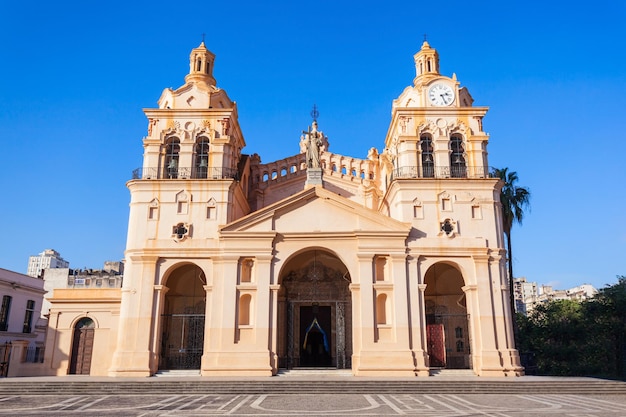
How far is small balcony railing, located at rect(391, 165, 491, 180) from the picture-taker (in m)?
27.1

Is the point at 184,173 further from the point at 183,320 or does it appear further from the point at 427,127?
the point at 427,127

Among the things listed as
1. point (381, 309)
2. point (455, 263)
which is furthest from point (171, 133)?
point (455, 263)

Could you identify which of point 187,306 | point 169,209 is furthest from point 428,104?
point 187,306

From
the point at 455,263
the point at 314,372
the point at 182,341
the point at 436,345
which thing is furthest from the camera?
the point at 182,341

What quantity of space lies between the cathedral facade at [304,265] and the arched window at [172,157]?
6cm

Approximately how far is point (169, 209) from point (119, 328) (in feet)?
21.0

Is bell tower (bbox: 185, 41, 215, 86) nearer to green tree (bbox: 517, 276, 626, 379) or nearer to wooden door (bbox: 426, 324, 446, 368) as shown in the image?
wooden door (bbox: 426, 324, 446, 368)

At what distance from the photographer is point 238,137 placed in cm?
3145

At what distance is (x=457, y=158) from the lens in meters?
28.0

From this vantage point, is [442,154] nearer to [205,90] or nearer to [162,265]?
[205,90]

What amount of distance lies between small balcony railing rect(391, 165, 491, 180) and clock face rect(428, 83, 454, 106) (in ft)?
12.6

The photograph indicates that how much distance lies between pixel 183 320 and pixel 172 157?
352 inches

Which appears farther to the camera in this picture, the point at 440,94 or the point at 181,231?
the point at 440,94

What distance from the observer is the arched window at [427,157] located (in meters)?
27.7
